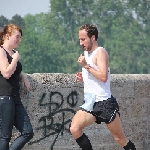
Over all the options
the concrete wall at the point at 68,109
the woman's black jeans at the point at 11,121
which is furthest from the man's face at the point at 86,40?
the concrete wall at the point at 68,109

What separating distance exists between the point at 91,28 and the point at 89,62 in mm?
325

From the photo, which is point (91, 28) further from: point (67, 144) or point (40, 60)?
point (40, 60)

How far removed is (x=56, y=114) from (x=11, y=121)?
1.63 meters

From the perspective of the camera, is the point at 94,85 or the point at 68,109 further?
the point at 68,109

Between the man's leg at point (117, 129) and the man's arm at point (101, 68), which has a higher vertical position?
the man's arm at point (101, 68)

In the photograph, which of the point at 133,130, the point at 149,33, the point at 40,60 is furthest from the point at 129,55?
the point at 133,130

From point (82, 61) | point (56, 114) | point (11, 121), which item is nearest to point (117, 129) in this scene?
point (82, 61)

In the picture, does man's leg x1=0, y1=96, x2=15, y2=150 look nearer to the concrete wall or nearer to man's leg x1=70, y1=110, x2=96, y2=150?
man's leg x1=70, y1=110, x2=96, y2=150

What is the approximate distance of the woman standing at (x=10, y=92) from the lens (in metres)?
4.88

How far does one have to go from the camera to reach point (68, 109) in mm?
6664

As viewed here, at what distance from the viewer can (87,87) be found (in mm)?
5309

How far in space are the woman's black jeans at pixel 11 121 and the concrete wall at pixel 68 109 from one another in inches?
43.0

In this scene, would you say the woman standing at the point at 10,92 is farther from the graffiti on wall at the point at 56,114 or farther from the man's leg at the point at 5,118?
the graffiti on wall at the point at 56,114

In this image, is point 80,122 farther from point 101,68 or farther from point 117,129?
point 101,68
